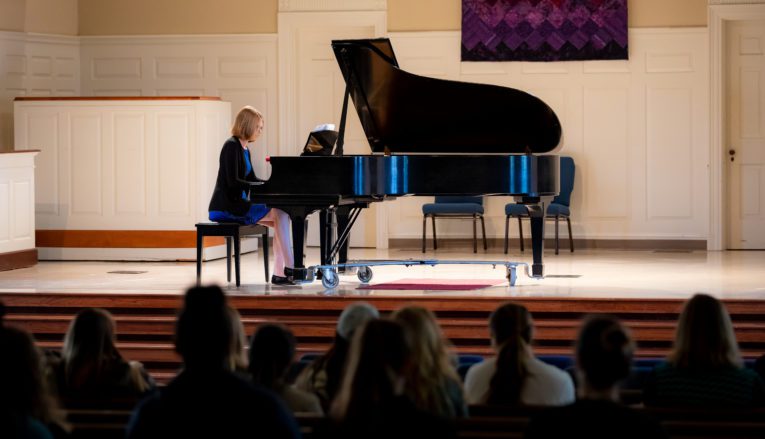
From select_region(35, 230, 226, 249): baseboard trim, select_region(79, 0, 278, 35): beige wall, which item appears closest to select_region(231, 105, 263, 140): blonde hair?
select_region(35, 230, 226, 249): baseboard trim

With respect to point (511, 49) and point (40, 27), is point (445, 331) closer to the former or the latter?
point (511, 49)

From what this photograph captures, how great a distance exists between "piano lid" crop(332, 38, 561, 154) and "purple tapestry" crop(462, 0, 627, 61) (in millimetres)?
3499

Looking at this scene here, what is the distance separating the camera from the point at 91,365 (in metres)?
3.73

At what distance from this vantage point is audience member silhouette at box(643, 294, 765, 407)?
11.8 feet

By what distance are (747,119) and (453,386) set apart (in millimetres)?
8629

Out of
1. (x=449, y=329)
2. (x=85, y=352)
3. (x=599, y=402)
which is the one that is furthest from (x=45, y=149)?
(x=599, y=402)

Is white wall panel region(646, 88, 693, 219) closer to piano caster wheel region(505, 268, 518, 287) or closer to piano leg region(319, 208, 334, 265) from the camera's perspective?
piano caster wheel region(505, 268, 518, 287)

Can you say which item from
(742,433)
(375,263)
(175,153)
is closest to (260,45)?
(175,153)

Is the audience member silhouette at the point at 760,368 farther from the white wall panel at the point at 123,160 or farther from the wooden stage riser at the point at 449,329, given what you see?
the white wall panel at the point at 123,160

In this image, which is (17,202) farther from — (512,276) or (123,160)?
(512,276)

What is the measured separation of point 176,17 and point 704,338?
29.5ft

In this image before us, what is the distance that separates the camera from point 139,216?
1013 cm

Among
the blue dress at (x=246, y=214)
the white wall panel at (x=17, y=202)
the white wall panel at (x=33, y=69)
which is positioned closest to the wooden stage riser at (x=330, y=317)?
the blue dress at (x=246, y=214)

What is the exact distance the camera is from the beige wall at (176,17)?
38.2ft
